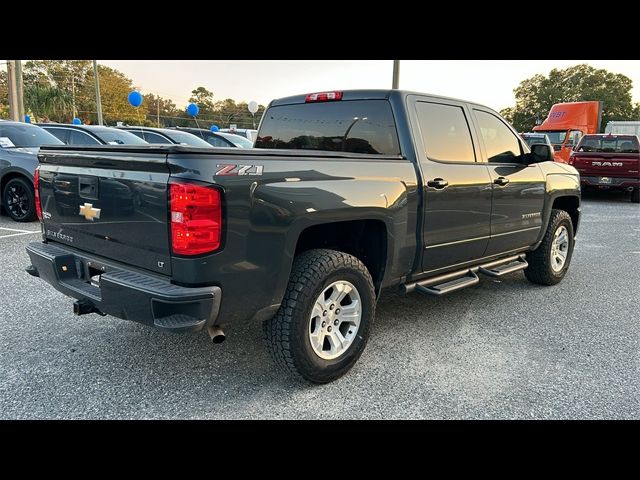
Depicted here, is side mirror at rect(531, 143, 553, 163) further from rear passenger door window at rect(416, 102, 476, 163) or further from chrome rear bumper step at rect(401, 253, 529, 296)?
chrome rear bumper step at rect(401, 253, 529, 296)

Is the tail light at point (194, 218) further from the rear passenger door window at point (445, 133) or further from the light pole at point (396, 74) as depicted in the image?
the light pole at point (396, 74)

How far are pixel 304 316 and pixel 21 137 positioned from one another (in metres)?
7.59

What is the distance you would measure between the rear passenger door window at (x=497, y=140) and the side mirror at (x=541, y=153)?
0.16m

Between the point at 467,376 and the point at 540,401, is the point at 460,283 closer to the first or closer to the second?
the point at 467,376

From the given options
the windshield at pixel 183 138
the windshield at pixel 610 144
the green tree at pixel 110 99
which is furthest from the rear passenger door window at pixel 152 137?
the green tree at pixel 110 99

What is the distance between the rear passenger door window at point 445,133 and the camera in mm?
3771

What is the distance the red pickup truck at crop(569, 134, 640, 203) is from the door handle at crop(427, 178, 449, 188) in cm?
1186

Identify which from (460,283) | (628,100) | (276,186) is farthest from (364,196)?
(628,100)

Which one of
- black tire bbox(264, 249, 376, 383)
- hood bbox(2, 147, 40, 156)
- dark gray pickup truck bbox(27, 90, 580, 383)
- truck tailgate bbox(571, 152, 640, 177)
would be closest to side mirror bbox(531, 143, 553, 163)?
dark gray pickup truck bbox(27, 90, 580, 383)

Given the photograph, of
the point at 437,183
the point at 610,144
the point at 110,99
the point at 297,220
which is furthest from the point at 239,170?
the point at 110,99

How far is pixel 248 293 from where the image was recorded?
2613mm

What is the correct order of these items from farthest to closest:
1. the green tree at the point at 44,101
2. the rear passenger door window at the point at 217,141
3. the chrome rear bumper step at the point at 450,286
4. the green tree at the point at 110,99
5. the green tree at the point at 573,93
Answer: the green tree at the point at 110,99 → the green tree at the point at 573,93 → the green tree at the point at 44,101 → the rear passenger door window at the point at 217,141 → the chrome rear bumper step at the point at 450,286

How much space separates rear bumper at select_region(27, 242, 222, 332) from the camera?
7.89ft

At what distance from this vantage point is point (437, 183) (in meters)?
3.66
